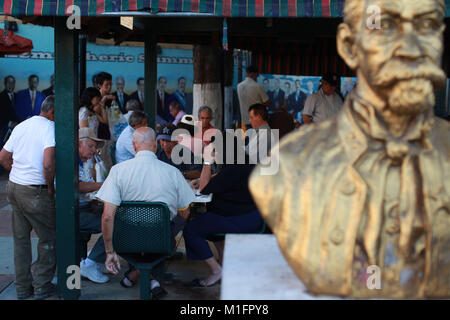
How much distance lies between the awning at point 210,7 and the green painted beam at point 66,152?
1.12 ft

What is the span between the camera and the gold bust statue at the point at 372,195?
8.48ft

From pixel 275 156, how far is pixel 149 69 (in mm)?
5090

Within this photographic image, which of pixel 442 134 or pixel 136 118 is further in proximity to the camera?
pixel 136 118

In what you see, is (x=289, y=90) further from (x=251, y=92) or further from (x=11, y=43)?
(x=11, y=43)

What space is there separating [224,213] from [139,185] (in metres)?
0.88

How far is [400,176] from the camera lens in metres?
2.65

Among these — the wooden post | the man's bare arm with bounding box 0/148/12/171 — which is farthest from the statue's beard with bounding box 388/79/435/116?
the wooden post

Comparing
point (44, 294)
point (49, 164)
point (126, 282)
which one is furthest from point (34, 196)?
point (126, 282)

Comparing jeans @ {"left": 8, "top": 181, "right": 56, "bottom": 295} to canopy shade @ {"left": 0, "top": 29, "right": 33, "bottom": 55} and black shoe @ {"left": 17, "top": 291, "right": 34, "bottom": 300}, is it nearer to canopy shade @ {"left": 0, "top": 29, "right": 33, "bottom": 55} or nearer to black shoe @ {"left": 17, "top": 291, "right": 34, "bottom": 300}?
black shoe @ {"left": 17, "top": 291, "right": 34, "bottom": 300}

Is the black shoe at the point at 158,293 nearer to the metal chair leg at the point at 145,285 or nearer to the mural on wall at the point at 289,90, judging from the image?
the metal chair leg at the point at 145,285

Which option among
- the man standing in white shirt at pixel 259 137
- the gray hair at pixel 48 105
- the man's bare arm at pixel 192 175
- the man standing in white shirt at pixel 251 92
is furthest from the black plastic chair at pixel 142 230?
the man standing in white shirt at pixel 251 92

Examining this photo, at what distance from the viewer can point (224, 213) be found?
5.32 metres

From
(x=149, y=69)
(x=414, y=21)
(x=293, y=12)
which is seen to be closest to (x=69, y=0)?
(x=293, y=12)

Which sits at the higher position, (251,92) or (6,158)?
(251,92)
